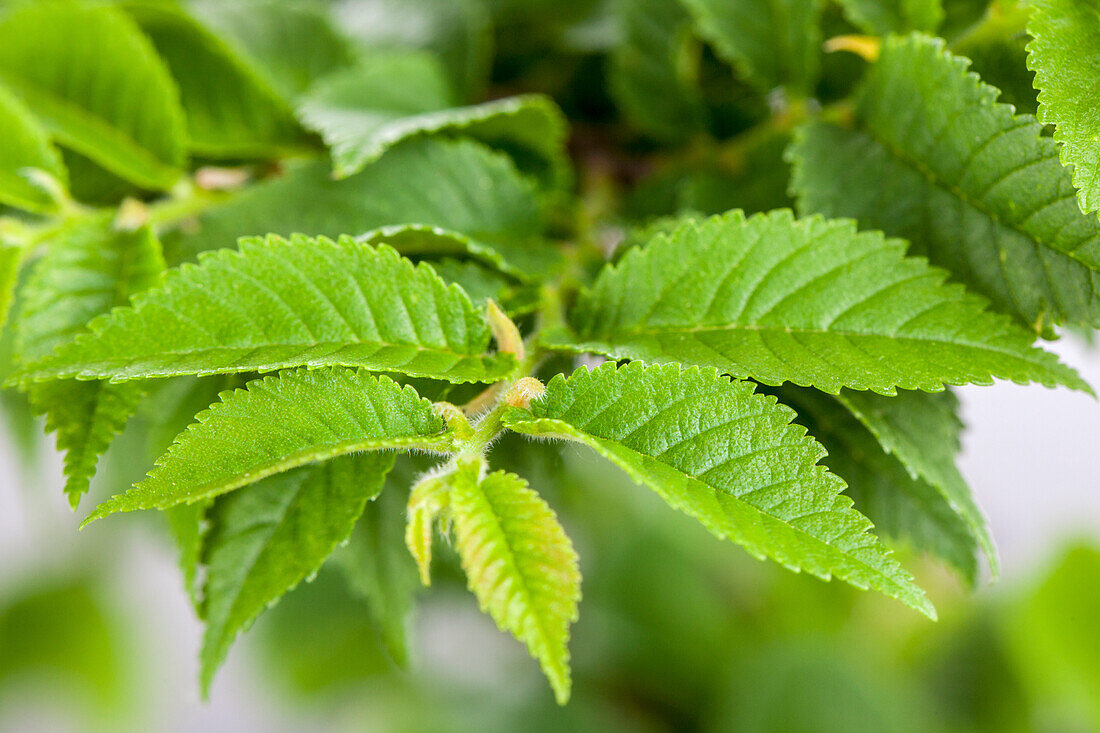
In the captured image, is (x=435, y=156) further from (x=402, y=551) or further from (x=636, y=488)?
(x=636, y=488)

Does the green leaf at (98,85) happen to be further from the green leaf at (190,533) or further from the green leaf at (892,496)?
the green leaf at (892,496)

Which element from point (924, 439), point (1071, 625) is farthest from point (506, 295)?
point (1071, 625)

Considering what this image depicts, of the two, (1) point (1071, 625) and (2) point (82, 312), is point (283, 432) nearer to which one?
(2) point (82, 312)

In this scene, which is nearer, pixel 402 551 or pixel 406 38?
pixel 402 551

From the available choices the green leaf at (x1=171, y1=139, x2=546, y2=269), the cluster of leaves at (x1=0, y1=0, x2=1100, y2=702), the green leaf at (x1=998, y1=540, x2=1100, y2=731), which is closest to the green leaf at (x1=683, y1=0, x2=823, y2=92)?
the cluster of leaves at (x1=0, y1=0, x2=1100, y2=702)

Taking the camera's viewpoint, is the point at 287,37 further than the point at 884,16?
Yes

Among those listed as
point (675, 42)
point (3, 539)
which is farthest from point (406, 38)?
point (3, 539)

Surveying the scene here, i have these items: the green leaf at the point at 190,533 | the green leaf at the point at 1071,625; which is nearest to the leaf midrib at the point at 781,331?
the green leaf at the point at 190,533

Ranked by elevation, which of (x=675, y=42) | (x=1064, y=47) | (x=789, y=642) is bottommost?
(x=789, y=642)
